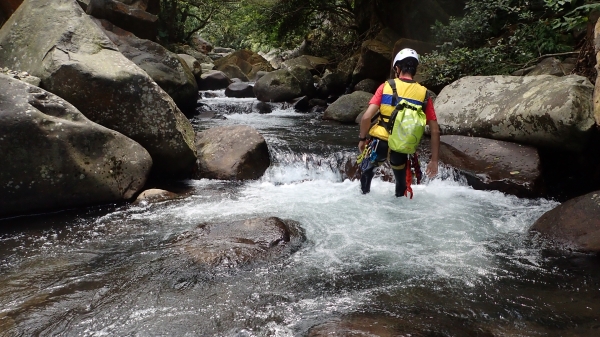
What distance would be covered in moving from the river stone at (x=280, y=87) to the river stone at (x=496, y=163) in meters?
8.77

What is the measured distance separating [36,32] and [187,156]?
109 inches

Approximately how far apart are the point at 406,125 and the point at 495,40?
8.01 meters

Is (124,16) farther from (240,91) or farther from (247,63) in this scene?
(247,63)

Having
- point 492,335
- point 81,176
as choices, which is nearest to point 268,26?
point 81,176

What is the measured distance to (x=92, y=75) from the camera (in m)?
5.98

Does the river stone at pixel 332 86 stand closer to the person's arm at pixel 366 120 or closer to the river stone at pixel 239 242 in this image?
the person's arm at pixel 366 120

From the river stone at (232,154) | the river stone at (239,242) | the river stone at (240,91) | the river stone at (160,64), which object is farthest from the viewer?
the river stone at (240,91)

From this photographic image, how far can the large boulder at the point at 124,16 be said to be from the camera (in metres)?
12.5

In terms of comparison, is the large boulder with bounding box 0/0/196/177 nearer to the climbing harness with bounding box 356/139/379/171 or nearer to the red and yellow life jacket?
the climbing harness with bounding box 356/139/379/171

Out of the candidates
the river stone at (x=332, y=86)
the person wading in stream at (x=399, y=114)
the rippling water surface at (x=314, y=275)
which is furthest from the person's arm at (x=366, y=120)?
the river stone at (x=332, y=86)

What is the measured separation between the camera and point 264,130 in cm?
1091

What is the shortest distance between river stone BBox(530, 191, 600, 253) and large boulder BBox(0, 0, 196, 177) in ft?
16.4

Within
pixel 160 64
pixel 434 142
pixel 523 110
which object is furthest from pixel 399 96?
pixel 160 64

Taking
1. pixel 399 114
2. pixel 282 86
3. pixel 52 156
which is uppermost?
pixel 282 86
